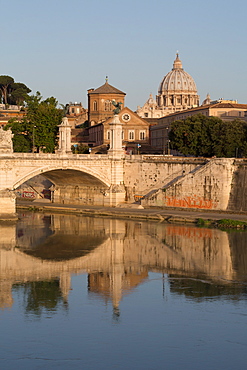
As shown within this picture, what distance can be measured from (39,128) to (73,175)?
46.7 feet

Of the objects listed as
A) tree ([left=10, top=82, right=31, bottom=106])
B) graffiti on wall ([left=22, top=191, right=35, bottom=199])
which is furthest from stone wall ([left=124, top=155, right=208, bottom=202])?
tree ([left=10, top=82, right=31, bottom=106])

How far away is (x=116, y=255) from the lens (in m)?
39.4

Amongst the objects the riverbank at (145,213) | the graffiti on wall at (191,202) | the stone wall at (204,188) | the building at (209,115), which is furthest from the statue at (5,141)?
the building at (209,115)

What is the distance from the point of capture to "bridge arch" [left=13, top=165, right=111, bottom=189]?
55219 mm

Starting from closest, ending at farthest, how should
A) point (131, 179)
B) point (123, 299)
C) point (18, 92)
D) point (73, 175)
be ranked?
point (123, 299)
point (73, 175)
point (131, 179)
point (18, 92)

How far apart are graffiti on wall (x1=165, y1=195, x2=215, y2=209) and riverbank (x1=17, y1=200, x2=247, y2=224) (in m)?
0.51

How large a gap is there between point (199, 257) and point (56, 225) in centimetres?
1441

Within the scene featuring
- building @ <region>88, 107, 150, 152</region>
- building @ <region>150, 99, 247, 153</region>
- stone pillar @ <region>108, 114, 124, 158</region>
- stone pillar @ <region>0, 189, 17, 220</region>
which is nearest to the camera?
stone pillar @ <region>0, 189, 17, 220</region>

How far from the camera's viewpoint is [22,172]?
53031 mm

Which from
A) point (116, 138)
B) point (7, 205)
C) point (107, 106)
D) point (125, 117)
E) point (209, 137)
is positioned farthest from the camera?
point (107, 106)

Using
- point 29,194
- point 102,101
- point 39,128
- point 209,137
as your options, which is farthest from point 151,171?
point 102,101

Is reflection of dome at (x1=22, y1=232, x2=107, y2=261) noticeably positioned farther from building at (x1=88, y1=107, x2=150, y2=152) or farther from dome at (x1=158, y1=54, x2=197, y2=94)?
dome at (x1=158, y1=54, x2=197, y2=94)

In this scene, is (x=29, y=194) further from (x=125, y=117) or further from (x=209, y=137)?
(x=125, y=117)

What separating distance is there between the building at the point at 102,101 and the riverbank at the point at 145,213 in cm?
4555
